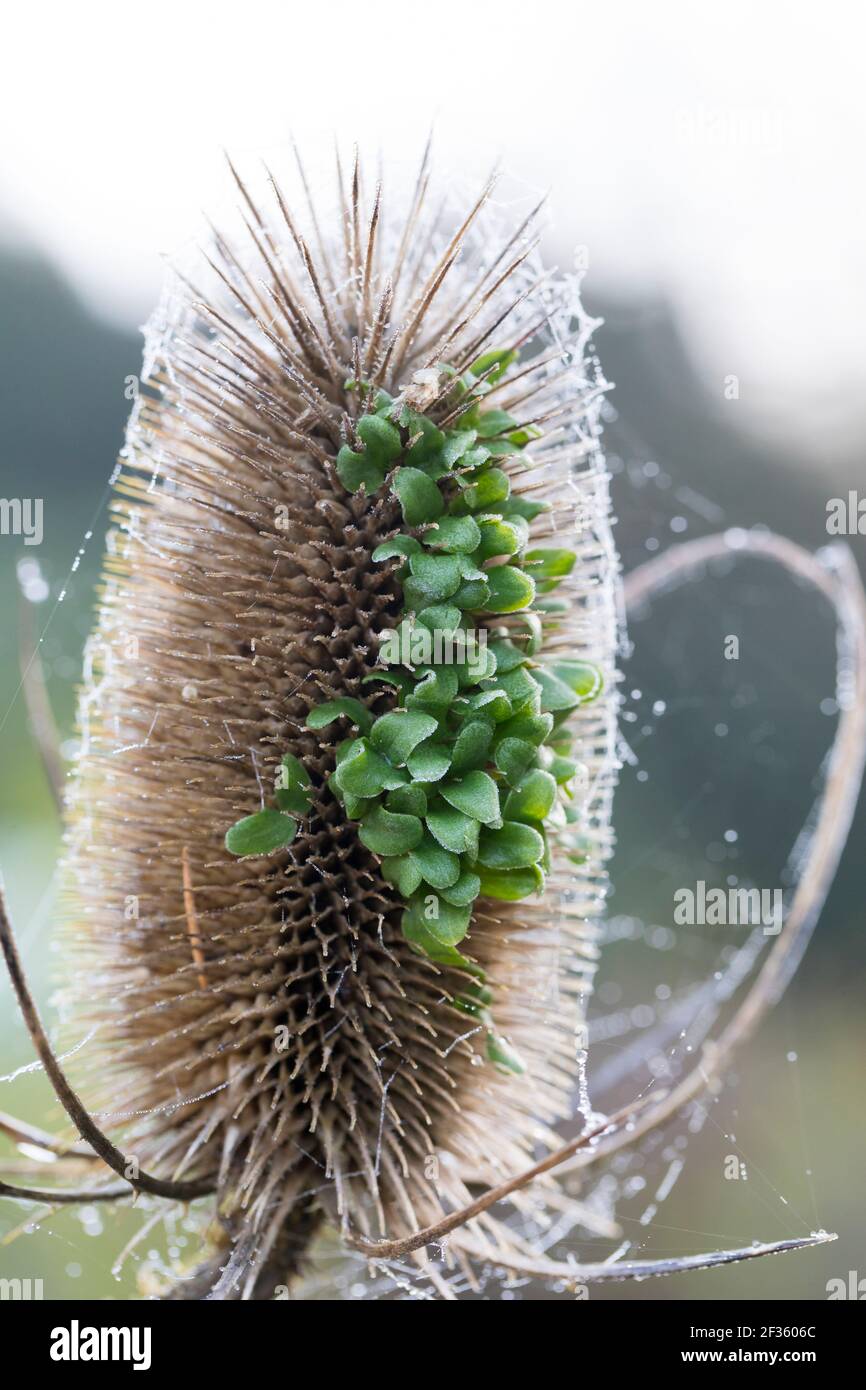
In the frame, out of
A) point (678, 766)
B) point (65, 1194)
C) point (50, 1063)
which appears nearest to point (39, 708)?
point (65, 1194)

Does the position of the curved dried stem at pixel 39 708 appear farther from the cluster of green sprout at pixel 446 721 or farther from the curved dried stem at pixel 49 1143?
the cluster of green sprout at pixel 446 721

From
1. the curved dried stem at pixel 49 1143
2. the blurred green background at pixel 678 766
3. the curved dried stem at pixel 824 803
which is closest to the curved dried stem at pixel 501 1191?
the curved dried stem at pixel 49 1143

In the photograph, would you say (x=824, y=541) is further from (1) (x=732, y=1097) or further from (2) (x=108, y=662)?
(2) (x=108, y=662)

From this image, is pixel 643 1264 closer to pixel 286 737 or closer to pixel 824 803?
pixel 286 737

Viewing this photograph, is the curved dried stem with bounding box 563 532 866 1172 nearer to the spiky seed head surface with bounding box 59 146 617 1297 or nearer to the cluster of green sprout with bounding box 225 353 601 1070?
the spiky seed head surface with bounding box 59 146 617 1297

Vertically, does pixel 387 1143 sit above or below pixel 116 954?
below
